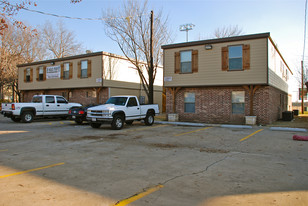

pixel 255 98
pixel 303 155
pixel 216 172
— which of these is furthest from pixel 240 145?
pixel 255 98

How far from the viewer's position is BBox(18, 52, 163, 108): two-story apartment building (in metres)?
22.7

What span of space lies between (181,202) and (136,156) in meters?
3.46

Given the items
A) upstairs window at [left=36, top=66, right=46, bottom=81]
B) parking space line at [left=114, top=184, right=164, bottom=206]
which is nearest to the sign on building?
upstairs window at [left=36, top=66, right=46, bottom=81]

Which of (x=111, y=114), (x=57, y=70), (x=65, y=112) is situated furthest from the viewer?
(x=57, y=70)

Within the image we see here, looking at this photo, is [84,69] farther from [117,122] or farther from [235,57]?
[235,57]

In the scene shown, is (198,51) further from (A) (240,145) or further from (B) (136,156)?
(B) (136,156)

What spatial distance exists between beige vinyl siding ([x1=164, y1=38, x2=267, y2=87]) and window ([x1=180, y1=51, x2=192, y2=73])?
0.32 m

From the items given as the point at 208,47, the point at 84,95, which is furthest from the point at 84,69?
the point at 208,47

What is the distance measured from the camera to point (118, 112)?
1353cm

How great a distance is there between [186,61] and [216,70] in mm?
2395

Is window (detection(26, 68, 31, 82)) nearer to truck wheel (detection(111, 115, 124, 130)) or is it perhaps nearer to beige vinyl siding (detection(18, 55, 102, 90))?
beige vinyl siding (detection(18, 55, 102, 90))

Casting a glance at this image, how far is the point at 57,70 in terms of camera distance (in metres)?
26.0

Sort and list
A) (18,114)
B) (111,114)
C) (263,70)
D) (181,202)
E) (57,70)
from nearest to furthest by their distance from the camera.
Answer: (181,202) → (111,114) → (263,70) → (18,114) → (57,70)

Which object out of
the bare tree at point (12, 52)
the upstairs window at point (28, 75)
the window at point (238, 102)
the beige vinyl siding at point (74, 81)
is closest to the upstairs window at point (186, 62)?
the window at point (238, 102)
